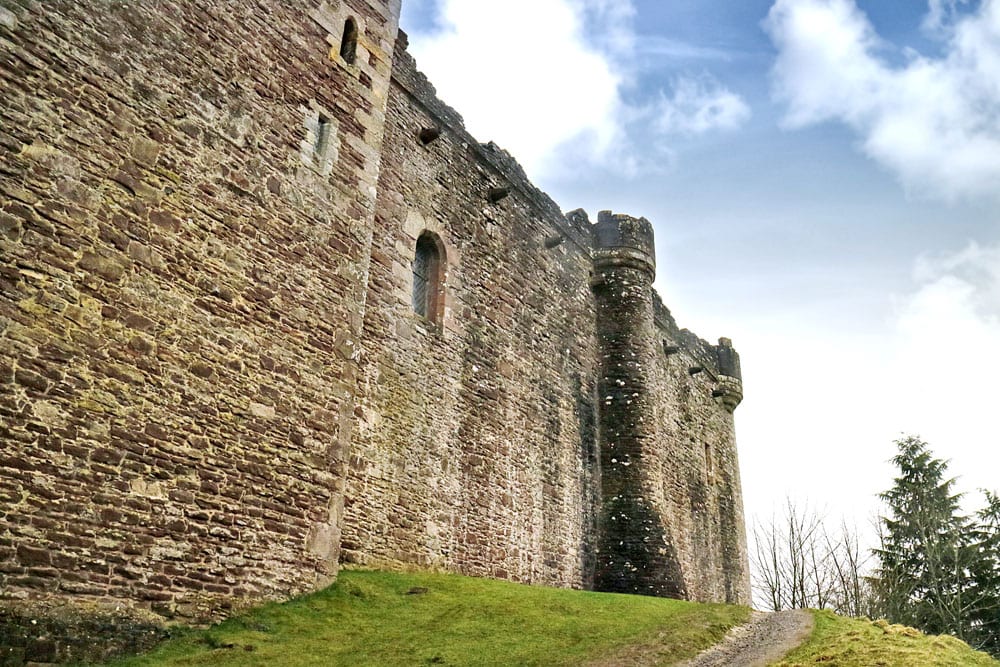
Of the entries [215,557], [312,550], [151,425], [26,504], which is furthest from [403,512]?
[26,504]

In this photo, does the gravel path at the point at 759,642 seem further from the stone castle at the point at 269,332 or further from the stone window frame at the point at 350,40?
the stone window frame at the point at 350,40

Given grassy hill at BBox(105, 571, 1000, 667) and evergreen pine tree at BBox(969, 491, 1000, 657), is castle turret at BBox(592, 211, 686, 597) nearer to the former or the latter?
grassy hill at BBox(105, 571, 1000, 667)

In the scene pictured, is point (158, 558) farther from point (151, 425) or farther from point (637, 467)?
point (637, 467)

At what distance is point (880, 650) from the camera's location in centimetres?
858

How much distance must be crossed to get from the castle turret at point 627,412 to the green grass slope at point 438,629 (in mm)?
4955

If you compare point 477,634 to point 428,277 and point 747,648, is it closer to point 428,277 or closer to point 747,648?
point 747,648

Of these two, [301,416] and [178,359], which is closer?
[178,359]

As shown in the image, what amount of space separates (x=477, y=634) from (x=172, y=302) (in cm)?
487

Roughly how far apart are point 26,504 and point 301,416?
336cm

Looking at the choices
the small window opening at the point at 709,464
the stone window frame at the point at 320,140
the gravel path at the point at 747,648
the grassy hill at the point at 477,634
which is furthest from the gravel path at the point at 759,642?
the small window opening at the point at 709,464

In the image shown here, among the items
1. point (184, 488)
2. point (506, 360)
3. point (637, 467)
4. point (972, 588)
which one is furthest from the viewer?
point (972, 588)

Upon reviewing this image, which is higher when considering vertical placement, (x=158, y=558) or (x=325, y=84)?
(x=325, y=84)

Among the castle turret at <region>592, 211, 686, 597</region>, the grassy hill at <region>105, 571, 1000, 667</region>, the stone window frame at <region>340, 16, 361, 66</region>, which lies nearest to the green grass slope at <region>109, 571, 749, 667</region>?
the grassy hill at <region>105, 571, 1000, 667</region>

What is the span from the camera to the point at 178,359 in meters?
8.78
